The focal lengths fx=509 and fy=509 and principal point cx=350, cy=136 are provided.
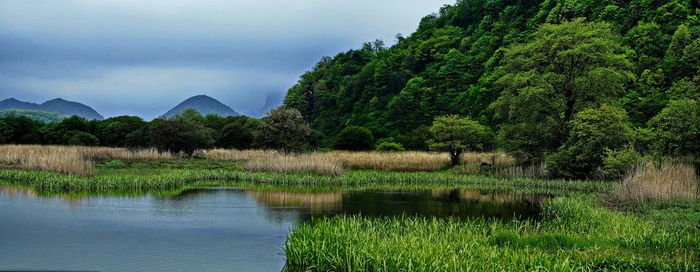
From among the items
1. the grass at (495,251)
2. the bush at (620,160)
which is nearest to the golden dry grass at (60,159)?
the grass at (495,251)

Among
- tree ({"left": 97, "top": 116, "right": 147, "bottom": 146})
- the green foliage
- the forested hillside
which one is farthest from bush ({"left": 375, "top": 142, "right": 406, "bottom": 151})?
tree ({"left": 97, "top": 116, "right": 147, "bottom": 146})

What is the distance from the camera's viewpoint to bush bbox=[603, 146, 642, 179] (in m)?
29.3

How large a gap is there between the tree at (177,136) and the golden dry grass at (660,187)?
1407 inches

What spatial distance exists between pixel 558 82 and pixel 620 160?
367 inches

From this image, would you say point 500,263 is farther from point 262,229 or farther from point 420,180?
point 420,180

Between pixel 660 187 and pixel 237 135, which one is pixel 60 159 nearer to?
pixel 660 187

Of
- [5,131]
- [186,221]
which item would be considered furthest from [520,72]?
[5,131]

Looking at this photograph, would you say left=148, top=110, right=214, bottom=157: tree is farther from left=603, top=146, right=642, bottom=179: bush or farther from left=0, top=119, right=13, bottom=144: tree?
left=0, top=119, right=13, bottom=144: tree

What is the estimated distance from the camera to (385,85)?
4464 inches

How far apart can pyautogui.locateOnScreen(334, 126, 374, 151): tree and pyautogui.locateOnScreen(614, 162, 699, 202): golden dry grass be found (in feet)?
164

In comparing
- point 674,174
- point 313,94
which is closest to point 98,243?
point 674,174

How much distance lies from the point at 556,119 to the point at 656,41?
3910 centimetres

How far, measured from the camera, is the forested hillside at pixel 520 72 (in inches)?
1444

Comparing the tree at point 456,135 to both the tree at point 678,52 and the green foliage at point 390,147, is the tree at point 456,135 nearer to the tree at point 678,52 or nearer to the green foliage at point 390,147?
the green foliage at point 390,147
